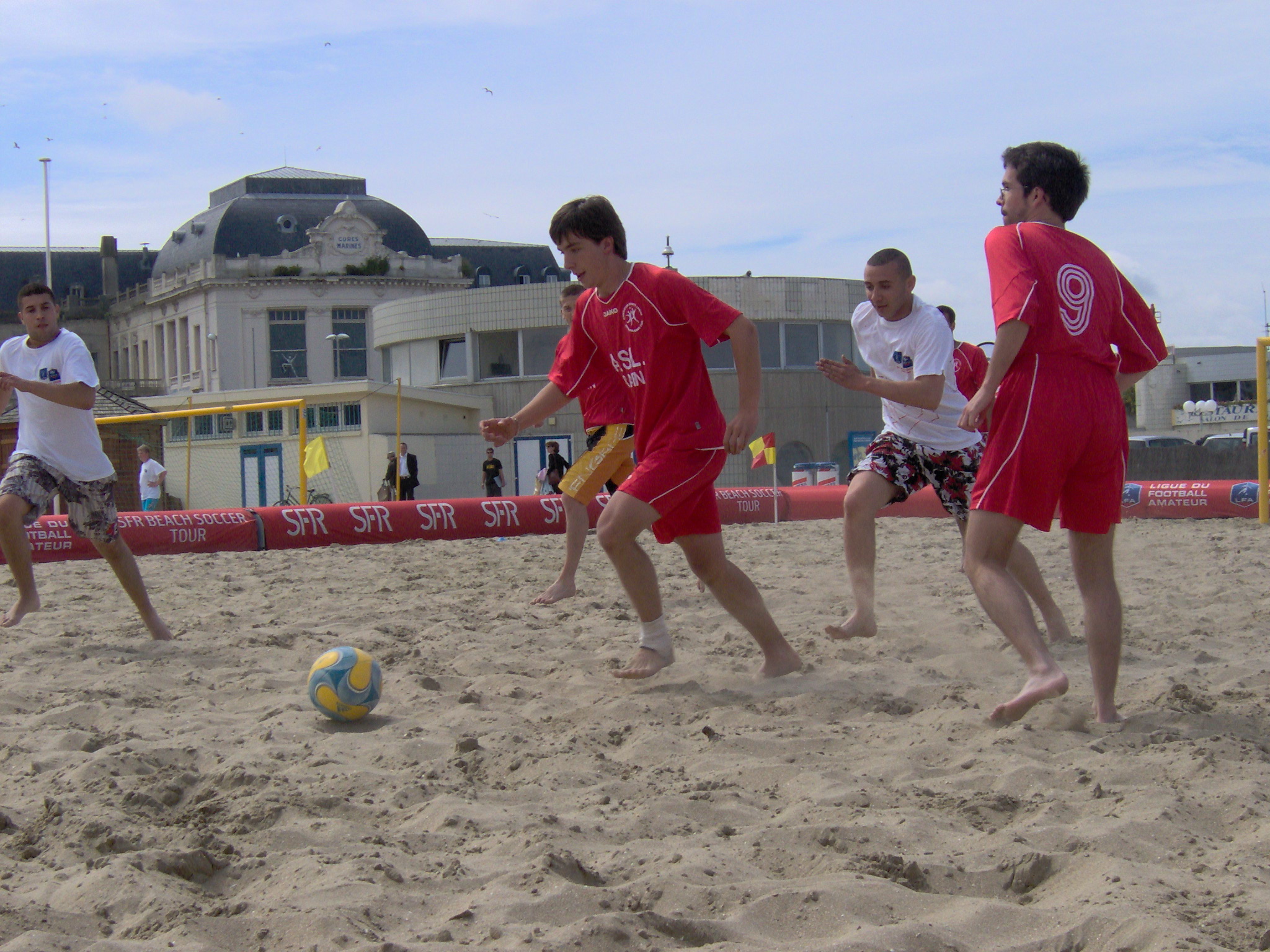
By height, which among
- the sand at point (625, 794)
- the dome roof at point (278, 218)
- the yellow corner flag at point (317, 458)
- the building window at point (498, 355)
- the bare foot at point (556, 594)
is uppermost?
the dome roof at point (278, 218)

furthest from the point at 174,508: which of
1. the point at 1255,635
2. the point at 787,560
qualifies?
the point at 1255,635

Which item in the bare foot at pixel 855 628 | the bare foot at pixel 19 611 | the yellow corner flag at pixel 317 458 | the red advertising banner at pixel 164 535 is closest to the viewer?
the bare foot at pixel 855 628

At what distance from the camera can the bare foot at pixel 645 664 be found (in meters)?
4.09

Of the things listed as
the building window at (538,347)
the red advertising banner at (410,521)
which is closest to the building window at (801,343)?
the building window at (538,347)

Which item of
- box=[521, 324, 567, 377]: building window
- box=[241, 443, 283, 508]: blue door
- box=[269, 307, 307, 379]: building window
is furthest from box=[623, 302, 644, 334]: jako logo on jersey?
box=[269, 307, 307, 379]: building window

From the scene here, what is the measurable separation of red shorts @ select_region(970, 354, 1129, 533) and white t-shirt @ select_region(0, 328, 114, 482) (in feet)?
13.2

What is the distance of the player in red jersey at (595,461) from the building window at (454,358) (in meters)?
26.1

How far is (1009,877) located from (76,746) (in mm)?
2625

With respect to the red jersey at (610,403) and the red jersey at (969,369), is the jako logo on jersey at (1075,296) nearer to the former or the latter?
the red jersey at (969,369)

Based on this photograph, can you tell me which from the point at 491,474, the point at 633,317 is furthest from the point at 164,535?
the point at 491,474

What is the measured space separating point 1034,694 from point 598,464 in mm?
3216

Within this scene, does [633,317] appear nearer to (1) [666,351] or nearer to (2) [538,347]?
(1) [666,351]

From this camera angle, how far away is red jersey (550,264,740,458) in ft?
12.8

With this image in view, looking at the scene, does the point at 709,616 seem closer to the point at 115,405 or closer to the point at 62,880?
the point at 62,880
